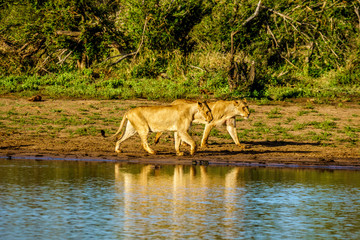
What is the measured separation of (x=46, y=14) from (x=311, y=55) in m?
11.9

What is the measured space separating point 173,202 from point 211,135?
8.55m

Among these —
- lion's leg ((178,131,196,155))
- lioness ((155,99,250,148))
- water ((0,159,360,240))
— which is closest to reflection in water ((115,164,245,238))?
water ((0,159,360,240))

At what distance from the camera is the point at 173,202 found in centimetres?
1002

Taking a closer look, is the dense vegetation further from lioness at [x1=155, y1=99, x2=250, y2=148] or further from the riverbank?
lioness at [x1=155, y1=99, x2=250, y2=148]

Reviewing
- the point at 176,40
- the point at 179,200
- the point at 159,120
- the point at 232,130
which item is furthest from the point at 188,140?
the point at 176,40

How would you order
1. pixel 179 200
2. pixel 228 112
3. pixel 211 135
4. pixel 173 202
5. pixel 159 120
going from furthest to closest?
pixel 211 135 < pixel 228 112 < pixel 159 120 < pixel 179 200 < pixel 173 202

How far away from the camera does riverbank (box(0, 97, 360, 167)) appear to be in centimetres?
1502

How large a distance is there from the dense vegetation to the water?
13.2 metres

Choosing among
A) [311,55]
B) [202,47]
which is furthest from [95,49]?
[311,55]

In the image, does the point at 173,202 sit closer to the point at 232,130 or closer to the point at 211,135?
the point at 232,130

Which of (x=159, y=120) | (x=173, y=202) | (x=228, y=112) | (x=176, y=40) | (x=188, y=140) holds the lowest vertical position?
(x=173, y=202)

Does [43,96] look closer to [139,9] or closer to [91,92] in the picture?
[91,92]

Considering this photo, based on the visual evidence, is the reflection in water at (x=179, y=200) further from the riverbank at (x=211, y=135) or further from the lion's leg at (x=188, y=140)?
the riverbank at (x=211, y=135)

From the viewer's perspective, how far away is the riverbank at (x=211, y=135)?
15.0 meters
